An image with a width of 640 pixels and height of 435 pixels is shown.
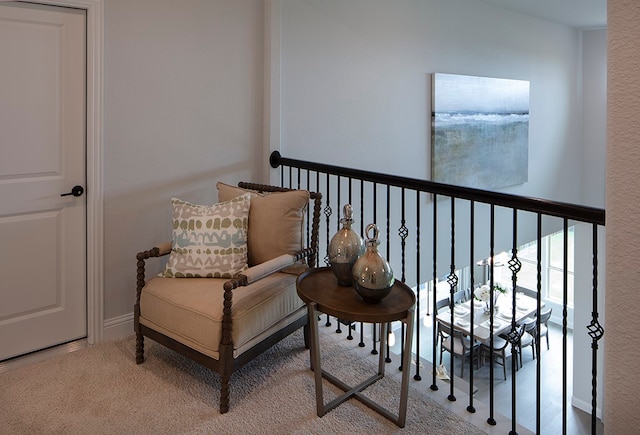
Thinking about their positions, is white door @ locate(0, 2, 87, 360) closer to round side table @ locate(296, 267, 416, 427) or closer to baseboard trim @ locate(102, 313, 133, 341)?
baseboard trim @ locate(102, 313, 133, 341)

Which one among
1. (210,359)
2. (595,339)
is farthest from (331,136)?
(595,339)

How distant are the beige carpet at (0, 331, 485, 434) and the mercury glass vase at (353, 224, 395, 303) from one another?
56 centimetres

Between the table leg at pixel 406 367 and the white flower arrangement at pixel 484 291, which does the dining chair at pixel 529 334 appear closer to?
the white flower arrangement at pixel 484 291

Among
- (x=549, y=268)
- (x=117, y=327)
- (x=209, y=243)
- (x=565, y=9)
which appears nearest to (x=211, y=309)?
(x=209, y=243)

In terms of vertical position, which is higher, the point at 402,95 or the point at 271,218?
the point at 402,95

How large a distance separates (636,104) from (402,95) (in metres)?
3.21

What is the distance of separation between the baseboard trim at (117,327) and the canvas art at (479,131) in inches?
120

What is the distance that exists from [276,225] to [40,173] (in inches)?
50.4

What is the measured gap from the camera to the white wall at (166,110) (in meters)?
2.72

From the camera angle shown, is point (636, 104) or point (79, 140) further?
point (79, 140)

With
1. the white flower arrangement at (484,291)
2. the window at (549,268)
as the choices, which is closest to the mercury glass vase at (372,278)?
the white flower arrangement at (484,291)

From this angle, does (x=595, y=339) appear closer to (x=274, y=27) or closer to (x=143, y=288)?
(x=143, y=288)

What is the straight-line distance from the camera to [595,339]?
1.62 m

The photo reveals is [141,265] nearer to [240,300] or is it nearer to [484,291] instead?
[240,300]
